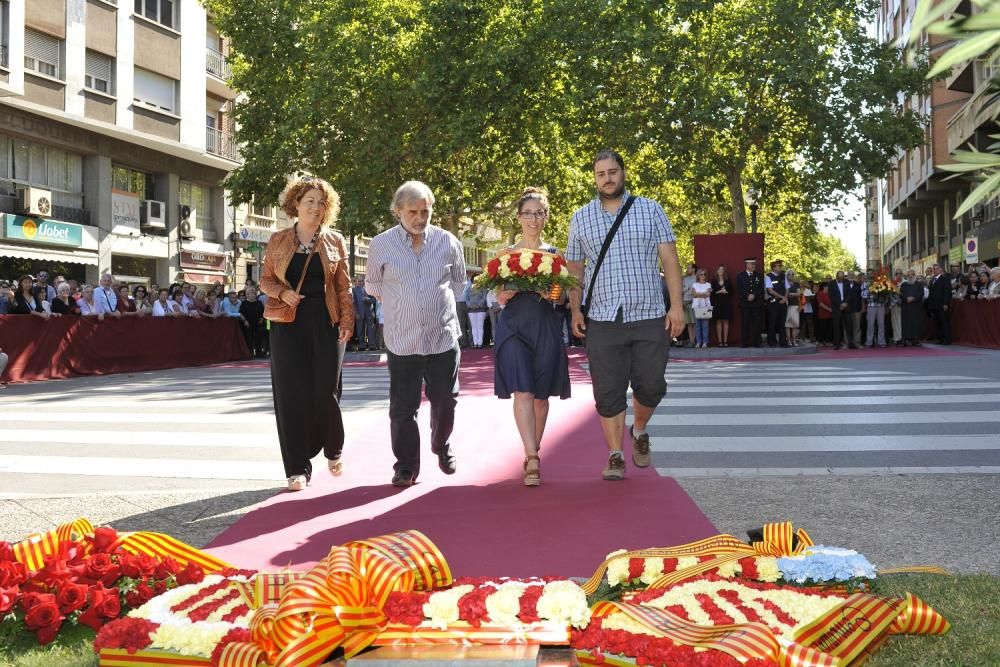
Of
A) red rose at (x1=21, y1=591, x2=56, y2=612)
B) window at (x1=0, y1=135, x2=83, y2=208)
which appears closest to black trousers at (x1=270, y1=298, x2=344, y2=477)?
red rose at (x1=21, y1=591, x2=56, y2=612)

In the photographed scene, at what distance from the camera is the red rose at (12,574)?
141 inches

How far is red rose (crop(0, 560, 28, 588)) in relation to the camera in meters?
3.58

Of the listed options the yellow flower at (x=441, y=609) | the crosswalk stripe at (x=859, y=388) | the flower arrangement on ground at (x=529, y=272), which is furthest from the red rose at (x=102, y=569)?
the crosswalk stripe at (x=859, y=388)

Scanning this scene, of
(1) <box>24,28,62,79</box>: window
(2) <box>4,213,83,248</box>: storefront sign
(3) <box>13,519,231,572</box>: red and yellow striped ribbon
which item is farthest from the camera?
(1) <box>24,28,62,79</box>: window

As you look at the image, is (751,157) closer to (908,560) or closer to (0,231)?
(0,231)

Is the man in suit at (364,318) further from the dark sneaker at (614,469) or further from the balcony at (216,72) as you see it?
the dark sneaker at (614,469)

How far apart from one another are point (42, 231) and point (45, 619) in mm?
28484

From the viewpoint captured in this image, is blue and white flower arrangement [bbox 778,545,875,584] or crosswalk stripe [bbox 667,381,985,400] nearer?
blue and white flower arrangement [bbox 778,545,875,584]

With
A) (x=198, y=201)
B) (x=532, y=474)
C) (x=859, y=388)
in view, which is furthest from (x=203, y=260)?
(x=532, y=474)

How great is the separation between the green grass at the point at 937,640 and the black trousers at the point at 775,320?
756 inches

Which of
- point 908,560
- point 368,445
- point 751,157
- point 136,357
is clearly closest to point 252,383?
point 136,357

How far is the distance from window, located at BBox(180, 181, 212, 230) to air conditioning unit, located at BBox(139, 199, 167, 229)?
2.38 m

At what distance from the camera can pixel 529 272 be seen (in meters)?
6.43

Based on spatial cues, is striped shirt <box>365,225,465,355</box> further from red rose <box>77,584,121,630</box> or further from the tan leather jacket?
red rose <box>77,584,121,630</box>
